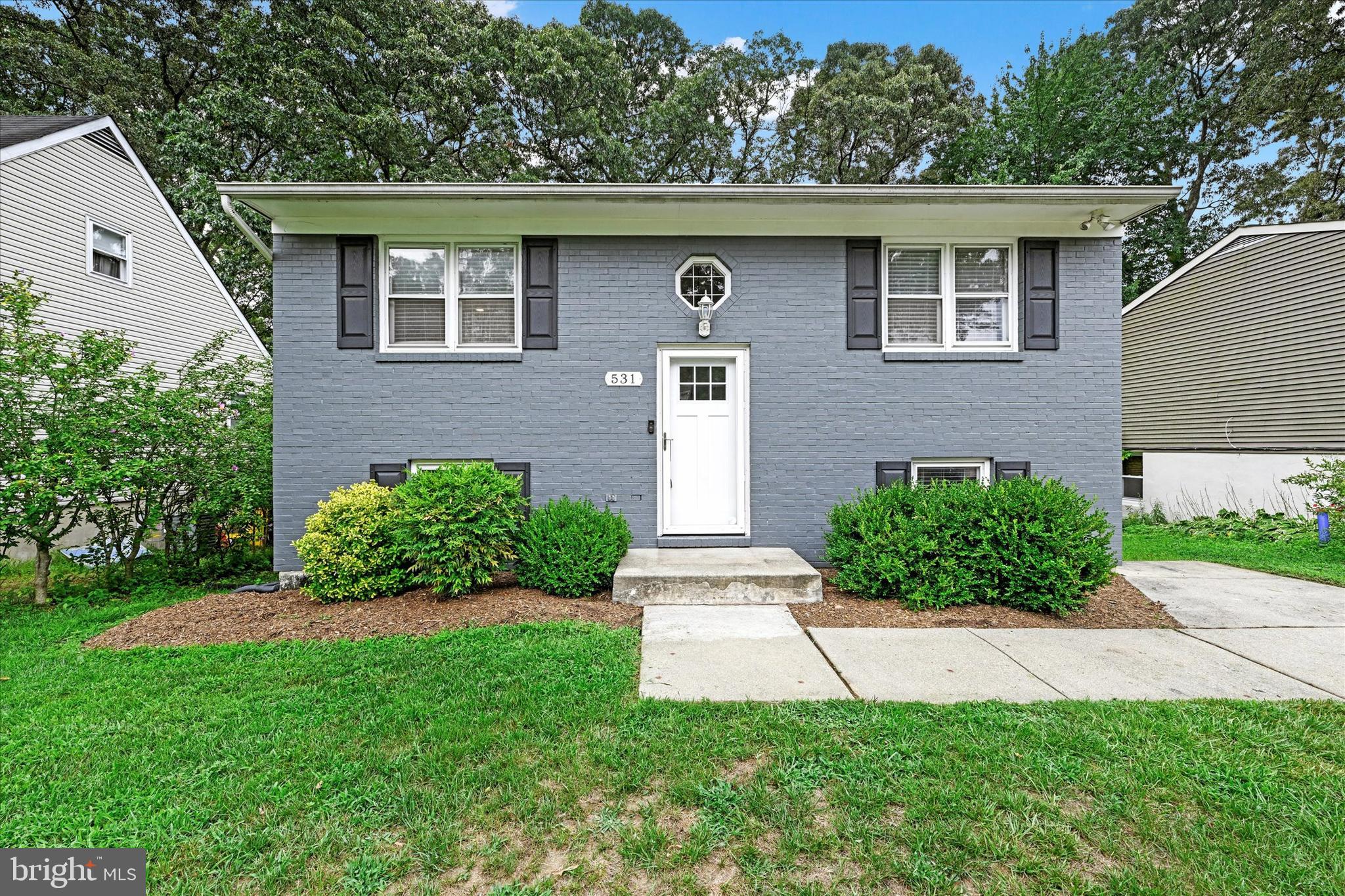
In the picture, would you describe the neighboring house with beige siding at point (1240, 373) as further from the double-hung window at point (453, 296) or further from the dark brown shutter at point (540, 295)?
the double-hung window at point (453, 296)

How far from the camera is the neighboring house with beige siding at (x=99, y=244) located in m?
7.97

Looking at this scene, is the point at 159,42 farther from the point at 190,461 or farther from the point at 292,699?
the point at 292,699

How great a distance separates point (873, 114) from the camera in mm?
16125

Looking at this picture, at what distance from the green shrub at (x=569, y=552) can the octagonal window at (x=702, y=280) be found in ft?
8.30

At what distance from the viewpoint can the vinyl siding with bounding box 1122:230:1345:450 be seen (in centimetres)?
880

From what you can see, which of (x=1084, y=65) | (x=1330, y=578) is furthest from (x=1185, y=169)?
(x=1330, y=578)

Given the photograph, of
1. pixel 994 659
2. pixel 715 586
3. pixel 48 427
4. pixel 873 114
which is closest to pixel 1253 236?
pixel 873 114

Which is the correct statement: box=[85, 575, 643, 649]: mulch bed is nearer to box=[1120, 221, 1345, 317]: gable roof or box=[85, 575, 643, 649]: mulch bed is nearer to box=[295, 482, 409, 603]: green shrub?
box=[295, 482, 409, 603]: green shrub

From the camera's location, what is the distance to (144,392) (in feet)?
17.8

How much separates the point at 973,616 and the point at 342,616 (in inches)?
196

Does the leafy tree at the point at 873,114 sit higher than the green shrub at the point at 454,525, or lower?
higher

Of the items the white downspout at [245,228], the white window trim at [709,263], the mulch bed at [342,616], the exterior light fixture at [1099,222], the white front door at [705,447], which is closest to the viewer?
the mulch bed at [342,616]

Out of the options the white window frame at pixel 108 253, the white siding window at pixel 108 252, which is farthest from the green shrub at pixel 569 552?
the white siding window at pixel 108 252

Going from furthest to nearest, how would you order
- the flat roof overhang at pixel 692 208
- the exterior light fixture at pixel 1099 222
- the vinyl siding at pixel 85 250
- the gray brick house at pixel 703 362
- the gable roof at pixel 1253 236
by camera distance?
the gable roof at pixel 1253 236 < the vinyl siding at pixel 85 250 < the gray brick house at pixel 703 362 < the exterior light fixture at pixel 1099 222 < the flat roof overhang at pixel 692 208
